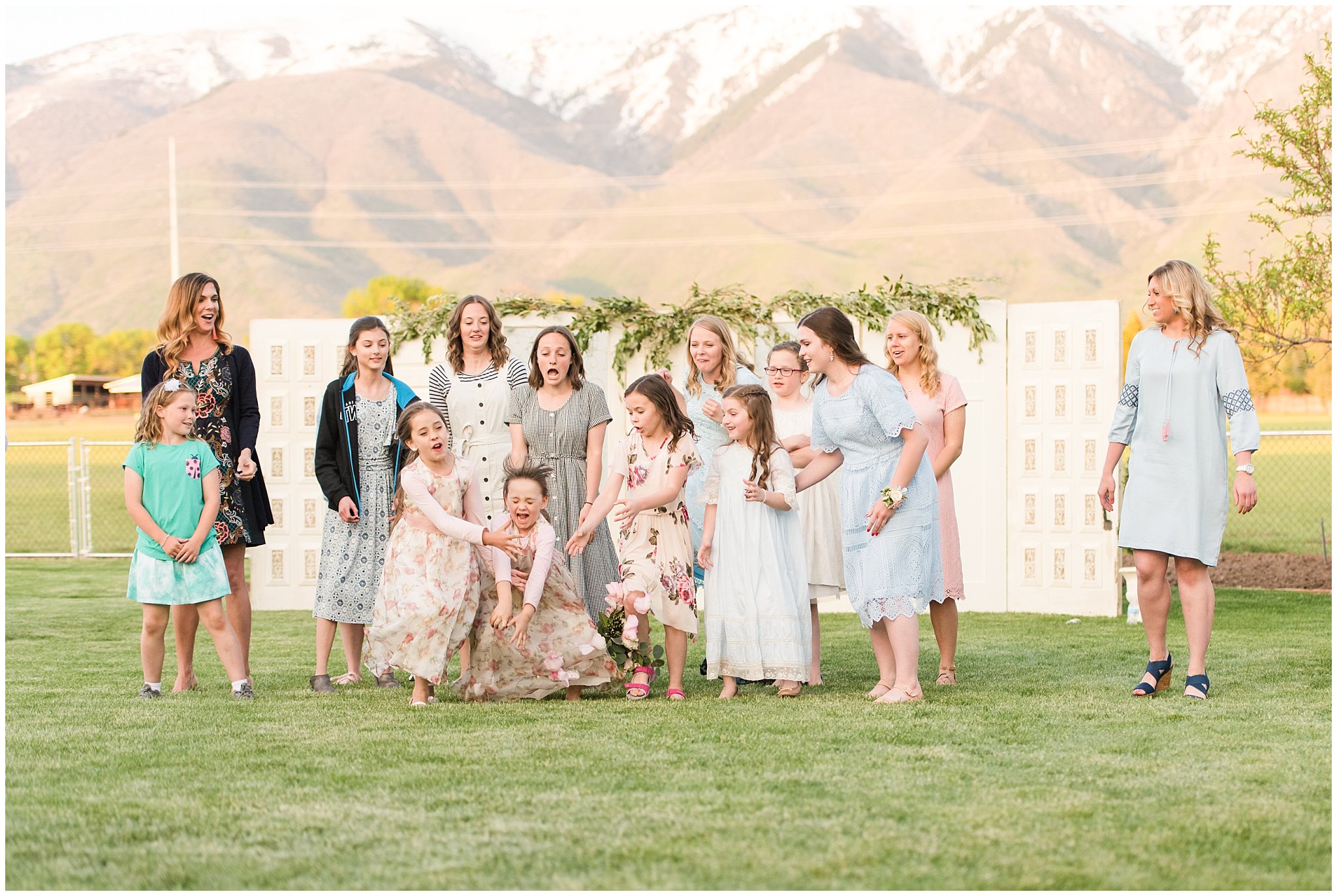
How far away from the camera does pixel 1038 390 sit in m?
9.56

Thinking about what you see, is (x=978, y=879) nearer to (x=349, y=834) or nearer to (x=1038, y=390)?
(x=349, y=834)

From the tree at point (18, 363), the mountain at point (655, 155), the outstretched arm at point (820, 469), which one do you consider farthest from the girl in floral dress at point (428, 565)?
the mountain at point (655, 155)

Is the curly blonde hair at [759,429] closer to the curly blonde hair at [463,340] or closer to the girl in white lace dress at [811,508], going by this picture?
the girl in white lace dress at [811,508]

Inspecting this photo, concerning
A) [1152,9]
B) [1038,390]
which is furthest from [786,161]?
[1038,390]

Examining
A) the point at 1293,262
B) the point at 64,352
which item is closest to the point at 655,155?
the point at 64,352

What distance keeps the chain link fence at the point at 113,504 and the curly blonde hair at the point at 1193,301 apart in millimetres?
4240

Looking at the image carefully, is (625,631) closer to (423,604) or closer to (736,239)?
(423,604)

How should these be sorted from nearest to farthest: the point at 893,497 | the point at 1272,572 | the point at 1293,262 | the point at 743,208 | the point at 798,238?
the point at 893,497 → the point at 1293,262 → the point at 1272,572 → the point at 798,238 → the point at 743,208

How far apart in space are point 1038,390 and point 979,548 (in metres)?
1.16

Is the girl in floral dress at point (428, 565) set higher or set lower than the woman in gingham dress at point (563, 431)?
lower

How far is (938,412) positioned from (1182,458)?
1045 millimetres

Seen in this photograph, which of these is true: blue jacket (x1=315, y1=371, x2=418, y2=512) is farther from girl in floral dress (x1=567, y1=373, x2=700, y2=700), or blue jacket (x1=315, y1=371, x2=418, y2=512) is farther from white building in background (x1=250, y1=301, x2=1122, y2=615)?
white building in background (x1=250, y1=301, x2=1122, y2=615)

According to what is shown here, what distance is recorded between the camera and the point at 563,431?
615cm

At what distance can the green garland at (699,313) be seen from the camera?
966cm
